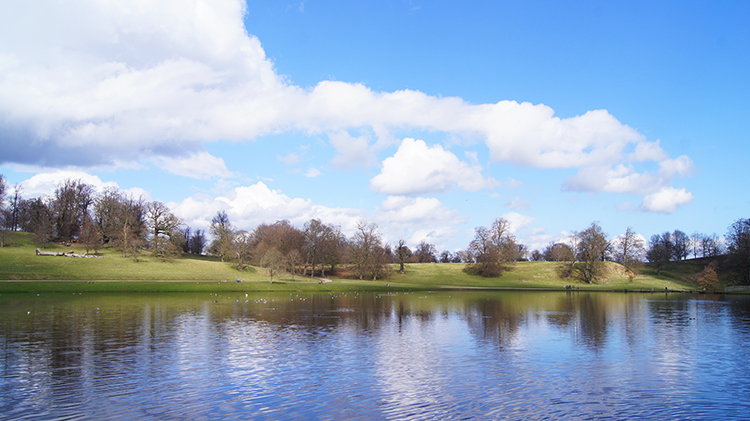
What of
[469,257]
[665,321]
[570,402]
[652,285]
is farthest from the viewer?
[469,257]

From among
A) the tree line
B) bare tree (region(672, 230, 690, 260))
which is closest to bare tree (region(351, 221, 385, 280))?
the tree line

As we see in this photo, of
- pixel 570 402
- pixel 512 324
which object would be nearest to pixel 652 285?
pixel 512 324

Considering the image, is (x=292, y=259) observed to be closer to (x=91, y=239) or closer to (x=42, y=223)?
(x=91, y=239)

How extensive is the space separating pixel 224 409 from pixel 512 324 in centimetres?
2773

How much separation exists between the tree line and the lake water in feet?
206

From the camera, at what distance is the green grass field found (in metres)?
66.8

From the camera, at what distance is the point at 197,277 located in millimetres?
84188

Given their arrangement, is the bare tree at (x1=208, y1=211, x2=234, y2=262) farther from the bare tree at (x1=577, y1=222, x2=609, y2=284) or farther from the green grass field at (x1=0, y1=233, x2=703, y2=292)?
the bare tree at (x1=577, y1=222, x2=609, y2=284)

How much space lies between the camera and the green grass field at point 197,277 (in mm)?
66812

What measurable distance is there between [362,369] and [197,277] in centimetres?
7094

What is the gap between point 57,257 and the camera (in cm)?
8500

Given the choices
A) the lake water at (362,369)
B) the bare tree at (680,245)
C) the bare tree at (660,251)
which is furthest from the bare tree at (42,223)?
the bare tree at (680,245)

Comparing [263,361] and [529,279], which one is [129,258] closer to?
[263,361]

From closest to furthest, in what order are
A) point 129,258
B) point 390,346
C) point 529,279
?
point 390,346
point 129,258
point 529,279
